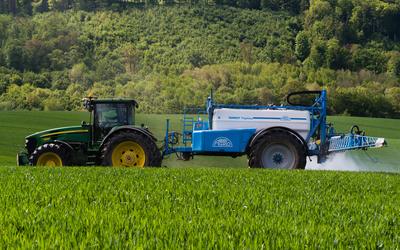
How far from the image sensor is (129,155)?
14562 millimetres

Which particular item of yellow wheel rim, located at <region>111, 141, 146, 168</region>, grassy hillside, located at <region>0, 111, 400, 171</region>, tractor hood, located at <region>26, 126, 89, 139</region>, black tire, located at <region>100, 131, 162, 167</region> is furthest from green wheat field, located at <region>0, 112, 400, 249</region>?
grassy hillside, located at <region>0, 111, 400, 171</region>

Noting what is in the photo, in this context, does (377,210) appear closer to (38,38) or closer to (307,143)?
(307,143)

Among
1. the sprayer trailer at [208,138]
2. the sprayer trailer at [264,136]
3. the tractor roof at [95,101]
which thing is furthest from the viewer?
the tractor roof at [95,101]

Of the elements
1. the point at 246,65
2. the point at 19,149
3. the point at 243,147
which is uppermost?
the point at 246,65

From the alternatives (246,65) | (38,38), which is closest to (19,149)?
(246,65)

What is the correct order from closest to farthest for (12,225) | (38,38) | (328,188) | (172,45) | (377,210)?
(12,225)
(377,210)
(328,188)
(38,38)
(172,45)

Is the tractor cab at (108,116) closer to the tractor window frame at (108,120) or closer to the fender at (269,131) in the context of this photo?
the tractor window frame at (108,120)

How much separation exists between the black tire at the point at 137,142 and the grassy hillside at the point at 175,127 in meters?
2.44

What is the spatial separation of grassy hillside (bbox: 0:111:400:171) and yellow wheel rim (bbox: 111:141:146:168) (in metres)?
2.32

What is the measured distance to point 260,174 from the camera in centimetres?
1209

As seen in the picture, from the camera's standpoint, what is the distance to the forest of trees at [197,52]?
7000 centimetres

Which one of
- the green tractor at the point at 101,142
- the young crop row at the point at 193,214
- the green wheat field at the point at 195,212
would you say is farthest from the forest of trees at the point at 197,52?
the young crop row at the point at 193,214

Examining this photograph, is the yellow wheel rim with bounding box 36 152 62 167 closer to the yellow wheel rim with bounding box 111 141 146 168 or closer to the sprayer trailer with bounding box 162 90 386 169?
the yellow wheel rim with bounding box 111 141 146 168

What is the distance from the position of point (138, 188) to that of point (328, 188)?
354cm
